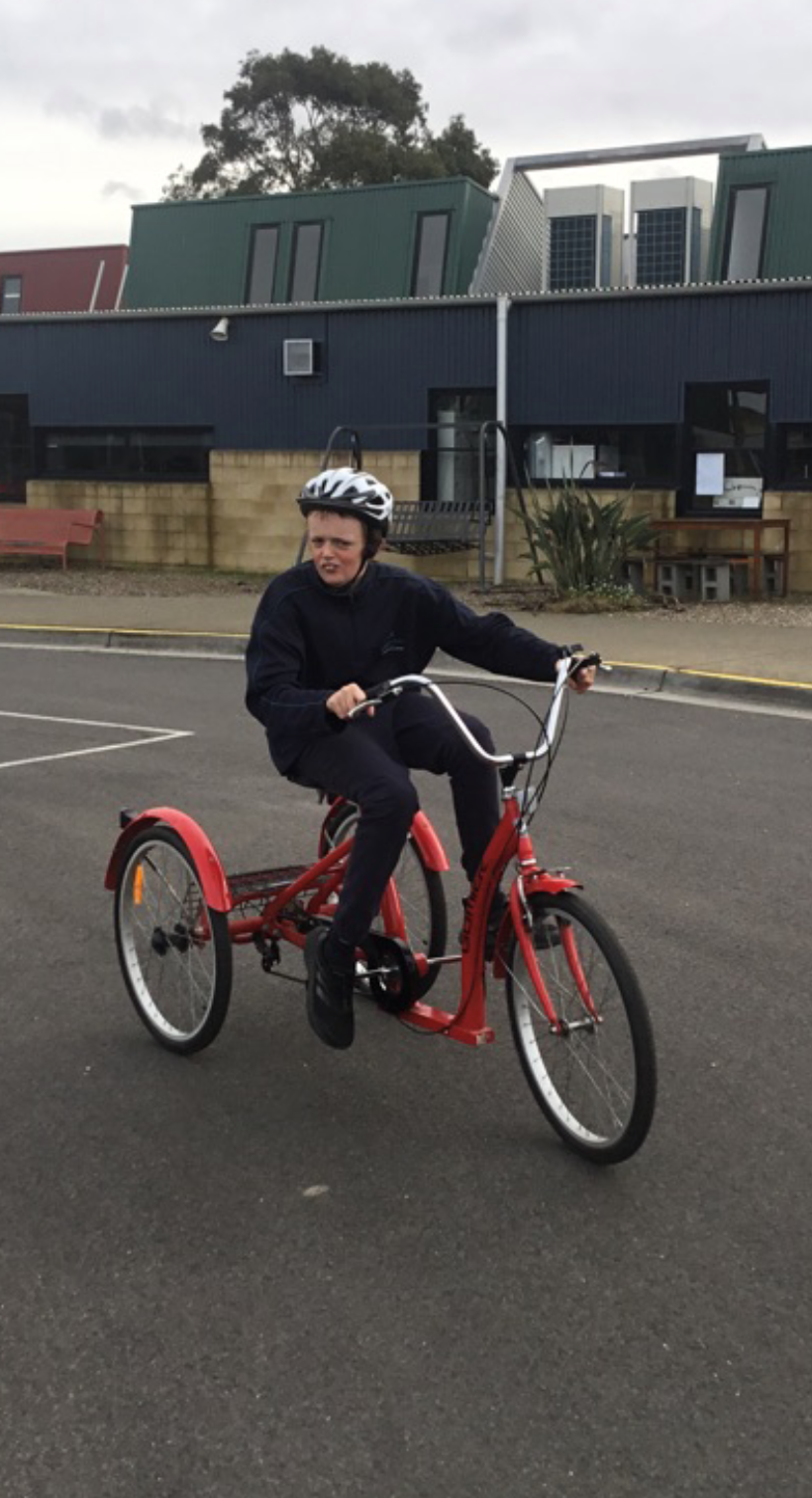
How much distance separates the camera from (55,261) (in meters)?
42.5

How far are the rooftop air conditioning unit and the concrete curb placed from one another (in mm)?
7551

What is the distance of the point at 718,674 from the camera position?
12320 millimetres

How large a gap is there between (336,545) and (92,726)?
21.3 ft

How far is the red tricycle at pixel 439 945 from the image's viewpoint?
3.82 metres

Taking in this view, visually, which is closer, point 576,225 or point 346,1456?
point 346,1456

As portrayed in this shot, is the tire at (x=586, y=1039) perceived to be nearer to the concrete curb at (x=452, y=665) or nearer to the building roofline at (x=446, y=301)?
the concrete curb at (x=452, y=665)

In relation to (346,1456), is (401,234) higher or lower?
higher

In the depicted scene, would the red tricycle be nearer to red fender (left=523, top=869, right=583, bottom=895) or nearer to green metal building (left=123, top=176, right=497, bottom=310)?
red fender (left=523, top=869, right=583, bottom=895)

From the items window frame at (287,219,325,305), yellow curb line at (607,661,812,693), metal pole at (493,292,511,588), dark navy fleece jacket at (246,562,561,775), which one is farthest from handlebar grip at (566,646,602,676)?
window frame at (287,219,325,305)

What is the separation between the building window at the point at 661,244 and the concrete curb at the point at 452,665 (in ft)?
58.5

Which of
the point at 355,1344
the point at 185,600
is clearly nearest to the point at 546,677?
the point at 355,1344

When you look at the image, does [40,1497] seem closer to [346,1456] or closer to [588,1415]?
[346,1456]

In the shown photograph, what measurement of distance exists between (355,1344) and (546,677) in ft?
6.51

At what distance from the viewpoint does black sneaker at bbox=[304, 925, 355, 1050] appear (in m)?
4.29
